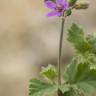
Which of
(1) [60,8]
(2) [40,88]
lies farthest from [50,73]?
(1) [60,8]

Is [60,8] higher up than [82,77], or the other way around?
[60,8]

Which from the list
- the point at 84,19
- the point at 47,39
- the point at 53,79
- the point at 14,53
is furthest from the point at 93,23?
the point at 53,79

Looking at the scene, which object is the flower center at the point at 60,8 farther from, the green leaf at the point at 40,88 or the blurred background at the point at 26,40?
the blurred background at the point at 26,40

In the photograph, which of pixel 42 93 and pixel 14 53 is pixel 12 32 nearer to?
pixel 14 53

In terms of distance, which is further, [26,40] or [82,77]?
[26,40]

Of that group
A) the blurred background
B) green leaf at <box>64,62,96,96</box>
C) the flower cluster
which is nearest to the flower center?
the flower cluster

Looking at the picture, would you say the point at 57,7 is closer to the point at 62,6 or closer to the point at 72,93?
the point at 62,6
